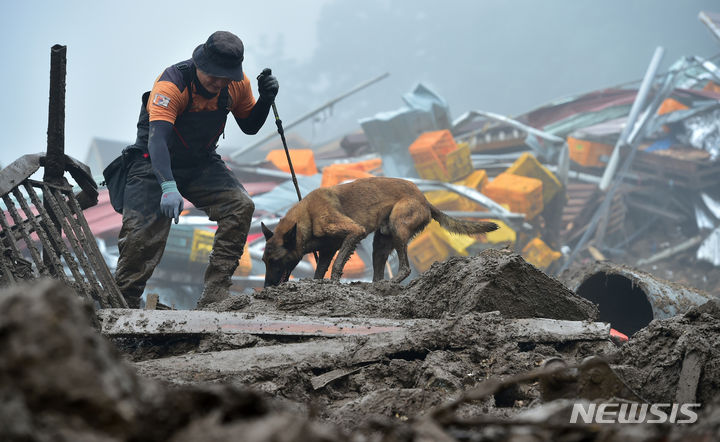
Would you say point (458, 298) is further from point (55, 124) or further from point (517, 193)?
point (517, 193)

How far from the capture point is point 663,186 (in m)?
15.0

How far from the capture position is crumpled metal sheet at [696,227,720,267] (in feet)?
42.8

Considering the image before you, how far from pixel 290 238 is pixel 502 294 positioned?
298 centimetres

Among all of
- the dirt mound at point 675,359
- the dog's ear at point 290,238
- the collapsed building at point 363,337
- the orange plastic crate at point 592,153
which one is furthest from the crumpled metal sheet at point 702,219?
the dirt mound at point 675,359

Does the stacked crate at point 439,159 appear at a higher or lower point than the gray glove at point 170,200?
lower

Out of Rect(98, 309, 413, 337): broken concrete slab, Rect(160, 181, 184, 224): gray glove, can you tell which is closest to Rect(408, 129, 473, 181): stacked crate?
Rect(160, 181, 184, 224): gray glove

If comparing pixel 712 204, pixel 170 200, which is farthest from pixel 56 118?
pixel 712 204

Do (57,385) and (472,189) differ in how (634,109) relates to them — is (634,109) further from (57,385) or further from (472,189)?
(57,385)

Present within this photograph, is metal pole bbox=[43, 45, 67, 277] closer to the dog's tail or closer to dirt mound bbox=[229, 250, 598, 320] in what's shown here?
dirt mound bbox=[229, 250, 598, 320]

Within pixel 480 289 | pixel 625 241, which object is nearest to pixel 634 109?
pixel 625 241

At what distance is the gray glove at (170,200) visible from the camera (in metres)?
4.67

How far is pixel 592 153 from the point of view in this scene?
609 inches

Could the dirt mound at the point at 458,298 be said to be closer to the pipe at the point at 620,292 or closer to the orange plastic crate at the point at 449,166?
the pipe at the point at 620,292

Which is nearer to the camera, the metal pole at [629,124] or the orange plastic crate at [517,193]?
the orange plastic crate at [517,193]
